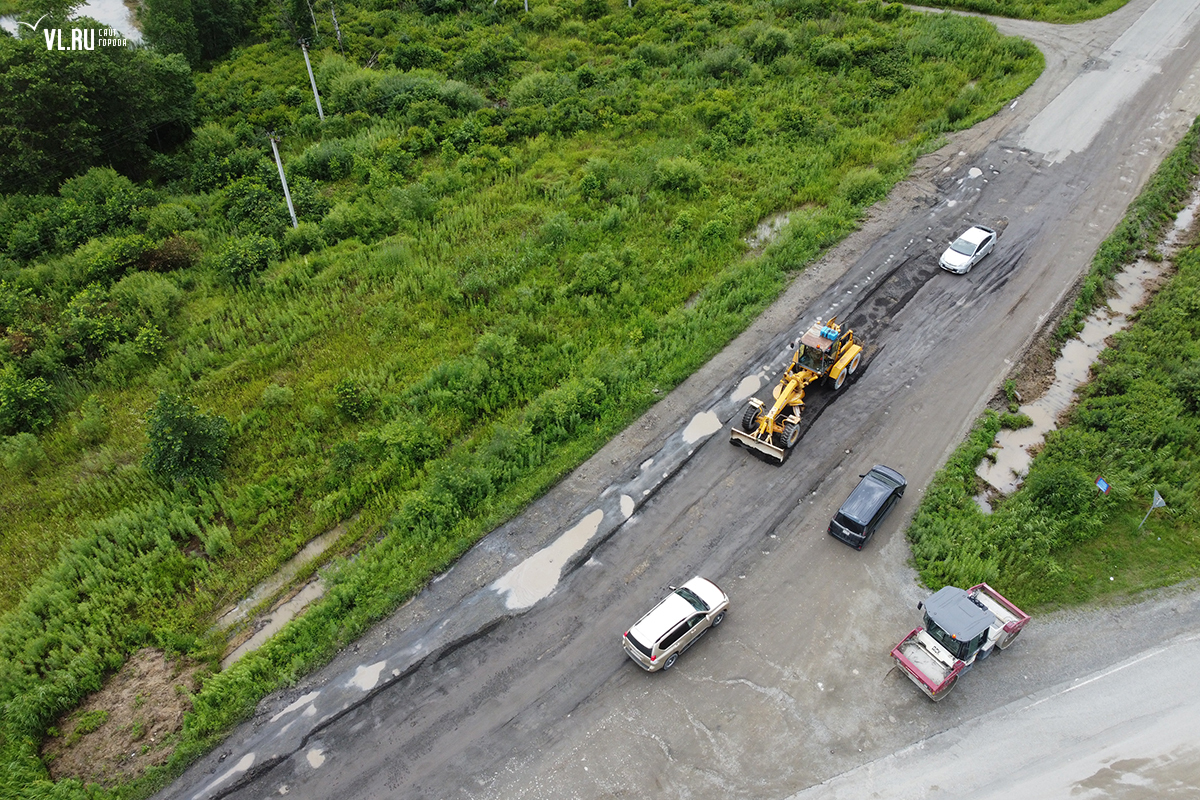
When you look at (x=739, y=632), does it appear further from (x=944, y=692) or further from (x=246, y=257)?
(x=246, y=257)

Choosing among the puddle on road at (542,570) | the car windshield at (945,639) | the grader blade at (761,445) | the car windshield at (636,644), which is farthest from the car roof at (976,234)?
the car windshield at (636,644)

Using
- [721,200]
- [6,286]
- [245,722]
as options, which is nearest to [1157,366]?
[721,200]

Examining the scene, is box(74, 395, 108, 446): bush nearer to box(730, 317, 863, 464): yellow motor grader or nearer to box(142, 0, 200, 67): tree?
box(730, 317, 863, 464): yellow motor grader

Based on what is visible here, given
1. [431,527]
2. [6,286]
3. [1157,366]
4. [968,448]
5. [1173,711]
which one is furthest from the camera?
[6,286]

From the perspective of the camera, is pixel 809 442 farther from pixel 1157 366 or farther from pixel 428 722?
pixel 428 722

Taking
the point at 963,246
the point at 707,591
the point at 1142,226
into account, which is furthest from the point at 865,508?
the point at 1142,226

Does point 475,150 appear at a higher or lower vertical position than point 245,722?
higher
